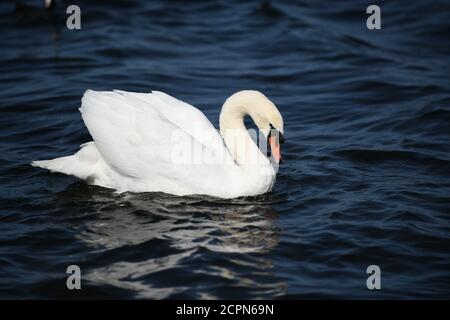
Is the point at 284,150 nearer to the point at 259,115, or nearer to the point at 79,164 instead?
the point at 259,115

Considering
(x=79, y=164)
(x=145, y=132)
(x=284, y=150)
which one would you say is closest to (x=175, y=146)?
(x=145, y=132)

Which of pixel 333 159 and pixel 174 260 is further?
pixel 333 159

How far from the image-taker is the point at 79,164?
9062mm

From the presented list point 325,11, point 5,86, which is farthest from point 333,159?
point 325,11

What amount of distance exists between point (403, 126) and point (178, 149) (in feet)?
14.5

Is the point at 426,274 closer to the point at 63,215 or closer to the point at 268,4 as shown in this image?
the point at 63,215

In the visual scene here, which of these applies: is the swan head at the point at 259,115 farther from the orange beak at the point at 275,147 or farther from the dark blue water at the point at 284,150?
the dark blue water at the point at 284,150

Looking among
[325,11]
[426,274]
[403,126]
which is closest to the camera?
[426,274]

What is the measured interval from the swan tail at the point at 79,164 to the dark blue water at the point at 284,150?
247 millimetres

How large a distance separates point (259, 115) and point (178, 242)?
5.72ft

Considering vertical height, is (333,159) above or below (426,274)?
above

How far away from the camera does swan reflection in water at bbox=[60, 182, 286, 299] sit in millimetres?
6910

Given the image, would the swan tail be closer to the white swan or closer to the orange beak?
the white swan
